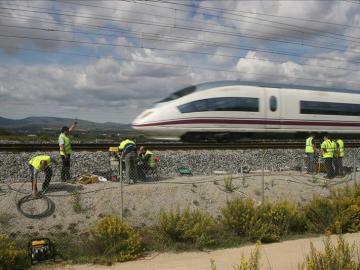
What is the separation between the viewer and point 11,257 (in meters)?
8.32

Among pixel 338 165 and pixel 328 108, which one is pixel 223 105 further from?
pixel 328 108

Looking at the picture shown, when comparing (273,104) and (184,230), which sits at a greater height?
(273,104)

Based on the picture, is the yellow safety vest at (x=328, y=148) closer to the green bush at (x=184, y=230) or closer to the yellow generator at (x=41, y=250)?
the green bush at (x=184, y=230)

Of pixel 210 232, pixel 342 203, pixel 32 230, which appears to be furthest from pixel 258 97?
pixel 32 230

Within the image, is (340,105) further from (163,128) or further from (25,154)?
(25,154)

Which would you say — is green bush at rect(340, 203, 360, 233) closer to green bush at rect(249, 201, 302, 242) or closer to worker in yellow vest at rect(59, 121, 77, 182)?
green bush at rect(249, 201, 302, 242)

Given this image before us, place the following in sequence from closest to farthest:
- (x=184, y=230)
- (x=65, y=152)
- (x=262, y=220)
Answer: (x=184, y=230), (x=262, y=220), (x=65, y=152)

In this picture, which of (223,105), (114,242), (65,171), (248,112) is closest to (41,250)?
(114,242)

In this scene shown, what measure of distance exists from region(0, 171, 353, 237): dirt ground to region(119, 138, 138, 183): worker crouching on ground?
1.25 feet

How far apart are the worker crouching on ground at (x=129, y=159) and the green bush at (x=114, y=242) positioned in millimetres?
2775

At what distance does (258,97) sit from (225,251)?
33.6 ft

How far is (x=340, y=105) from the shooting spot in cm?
2208

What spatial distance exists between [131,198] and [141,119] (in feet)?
18.8

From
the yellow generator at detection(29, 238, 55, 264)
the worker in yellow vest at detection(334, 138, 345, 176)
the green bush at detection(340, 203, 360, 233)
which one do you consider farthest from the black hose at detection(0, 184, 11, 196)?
the worker in yellow vest at detection(334, 138, 345, 176)
